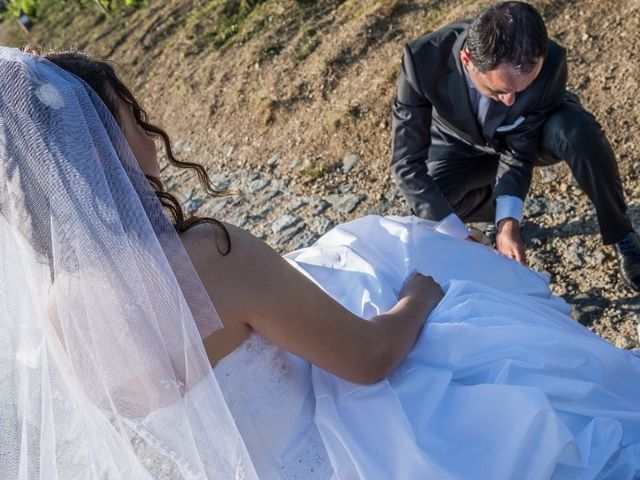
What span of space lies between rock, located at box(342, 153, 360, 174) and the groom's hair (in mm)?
1861

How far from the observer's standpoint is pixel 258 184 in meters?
4.91

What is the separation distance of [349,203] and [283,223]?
0.41 meters

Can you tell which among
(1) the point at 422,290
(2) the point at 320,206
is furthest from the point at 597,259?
(2) the point at 320,206

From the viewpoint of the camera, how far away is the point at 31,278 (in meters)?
1.80

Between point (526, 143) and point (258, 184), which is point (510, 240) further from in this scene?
point (258, 184)

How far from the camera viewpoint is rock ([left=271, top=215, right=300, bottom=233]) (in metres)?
4.37

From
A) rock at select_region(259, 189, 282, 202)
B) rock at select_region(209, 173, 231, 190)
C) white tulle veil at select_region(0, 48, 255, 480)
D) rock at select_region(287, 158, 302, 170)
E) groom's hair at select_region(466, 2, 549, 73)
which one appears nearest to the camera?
white tulle veil at select_region(0, 48, 255, 480)

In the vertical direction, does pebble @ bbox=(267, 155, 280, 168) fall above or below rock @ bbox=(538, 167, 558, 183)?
above

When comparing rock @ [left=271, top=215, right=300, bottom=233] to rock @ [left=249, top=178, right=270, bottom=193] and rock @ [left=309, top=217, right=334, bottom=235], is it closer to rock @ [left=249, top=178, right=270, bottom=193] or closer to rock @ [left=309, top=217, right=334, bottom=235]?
rock @ [left=309, top=217, right=334, bottom=235]

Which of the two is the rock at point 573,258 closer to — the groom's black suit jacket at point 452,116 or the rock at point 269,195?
the groom's black suit jacket at point 452,116

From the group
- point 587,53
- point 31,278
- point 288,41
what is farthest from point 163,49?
point 31,278

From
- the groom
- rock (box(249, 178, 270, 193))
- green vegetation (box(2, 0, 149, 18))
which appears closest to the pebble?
rock (box(249, 178, 270, 193))

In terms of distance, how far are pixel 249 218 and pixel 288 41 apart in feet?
6.81

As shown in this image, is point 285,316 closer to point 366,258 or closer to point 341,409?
point 341,409
